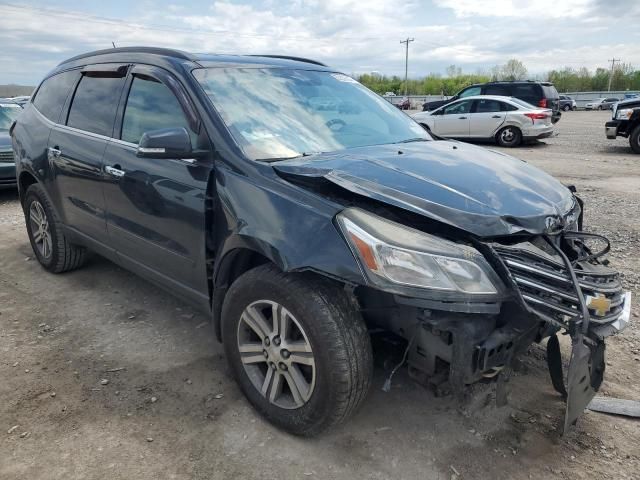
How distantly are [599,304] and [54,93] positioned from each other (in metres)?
4.42

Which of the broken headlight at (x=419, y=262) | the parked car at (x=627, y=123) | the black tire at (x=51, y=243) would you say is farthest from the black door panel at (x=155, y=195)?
the parked car at (x=627, y=123)

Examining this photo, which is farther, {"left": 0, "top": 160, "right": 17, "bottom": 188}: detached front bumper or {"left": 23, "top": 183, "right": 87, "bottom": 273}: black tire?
{"left": 0, "top": 160, "right": 17, "bottom": 188}: detached front bumper

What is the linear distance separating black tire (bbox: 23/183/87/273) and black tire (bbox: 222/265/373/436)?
2742 millimetres

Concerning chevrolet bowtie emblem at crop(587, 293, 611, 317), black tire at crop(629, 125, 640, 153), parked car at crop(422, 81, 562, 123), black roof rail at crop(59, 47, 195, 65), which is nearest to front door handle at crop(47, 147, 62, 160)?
black roof rail at crop(59, 47, 195, 65)

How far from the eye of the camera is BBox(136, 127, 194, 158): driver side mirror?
256cm

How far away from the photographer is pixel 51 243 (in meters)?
4.50

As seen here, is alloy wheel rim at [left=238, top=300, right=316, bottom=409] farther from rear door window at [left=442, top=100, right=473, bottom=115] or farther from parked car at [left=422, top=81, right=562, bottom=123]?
parked car at [left=422, top=81, right=562, bottom=123]

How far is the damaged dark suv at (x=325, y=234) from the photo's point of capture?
2027mm

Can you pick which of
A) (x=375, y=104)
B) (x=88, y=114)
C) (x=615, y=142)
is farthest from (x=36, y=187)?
(x=615, y=142)

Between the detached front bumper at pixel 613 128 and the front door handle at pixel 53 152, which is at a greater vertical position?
the front door handle at pixel 53 152

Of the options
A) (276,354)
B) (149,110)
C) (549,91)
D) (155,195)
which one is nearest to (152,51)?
(149,110)

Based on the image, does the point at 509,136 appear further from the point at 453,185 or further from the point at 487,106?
the point at 453,185

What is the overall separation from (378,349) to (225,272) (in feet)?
3.00

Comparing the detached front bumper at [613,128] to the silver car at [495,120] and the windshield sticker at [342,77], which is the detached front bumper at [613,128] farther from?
the windshield sticker at [342,77]
